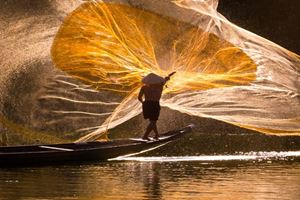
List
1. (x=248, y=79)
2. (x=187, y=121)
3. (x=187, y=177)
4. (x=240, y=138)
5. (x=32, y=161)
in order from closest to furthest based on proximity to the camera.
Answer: (x=187, y=177), (x=32, y=161), (x=248, y=79), (x=240, y=138), (x=187, y=121)

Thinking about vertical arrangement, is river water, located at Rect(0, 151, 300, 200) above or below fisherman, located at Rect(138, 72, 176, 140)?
below

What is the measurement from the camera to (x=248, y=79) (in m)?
28.1

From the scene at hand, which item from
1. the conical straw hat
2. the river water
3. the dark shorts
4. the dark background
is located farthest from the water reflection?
the dark background

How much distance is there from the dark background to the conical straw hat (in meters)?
20.3

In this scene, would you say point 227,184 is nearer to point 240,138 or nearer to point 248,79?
point 248,79

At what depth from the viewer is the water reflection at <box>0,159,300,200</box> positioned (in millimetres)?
21234

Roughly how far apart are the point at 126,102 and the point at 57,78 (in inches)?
70.9

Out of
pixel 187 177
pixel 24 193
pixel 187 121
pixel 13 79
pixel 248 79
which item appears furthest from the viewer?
pixel 187 121

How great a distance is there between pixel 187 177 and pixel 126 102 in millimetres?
4659

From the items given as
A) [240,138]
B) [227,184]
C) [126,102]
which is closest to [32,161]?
[126,102]

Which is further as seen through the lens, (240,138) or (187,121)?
(187,121)

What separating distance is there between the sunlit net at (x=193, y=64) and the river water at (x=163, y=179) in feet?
3.68

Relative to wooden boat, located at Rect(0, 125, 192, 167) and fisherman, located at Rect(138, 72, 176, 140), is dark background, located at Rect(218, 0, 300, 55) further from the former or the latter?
wooden boat, located at Rect(0, 125, 192, 167)

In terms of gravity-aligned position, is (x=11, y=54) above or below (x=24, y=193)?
above
